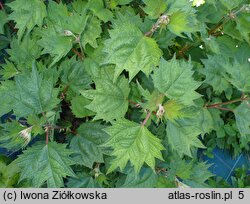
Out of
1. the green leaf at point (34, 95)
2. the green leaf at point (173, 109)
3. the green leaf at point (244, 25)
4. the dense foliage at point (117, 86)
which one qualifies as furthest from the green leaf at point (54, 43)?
the green leaf at point (244, 25)

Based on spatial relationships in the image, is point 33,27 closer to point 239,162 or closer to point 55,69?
point 55,69

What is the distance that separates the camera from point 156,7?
136cm

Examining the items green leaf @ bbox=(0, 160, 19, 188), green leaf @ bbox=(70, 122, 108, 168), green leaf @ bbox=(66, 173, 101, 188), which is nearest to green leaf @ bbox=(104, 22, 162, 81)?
green leaf @ bbox=(70, 122, 108, 168)

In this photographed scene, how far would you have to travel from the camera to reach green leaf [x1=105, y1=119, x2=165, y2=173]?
1315 millimetres

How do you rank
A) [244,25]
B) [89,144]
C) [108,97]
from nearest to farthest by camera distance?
[108,97]
[89,144]
[244,25]

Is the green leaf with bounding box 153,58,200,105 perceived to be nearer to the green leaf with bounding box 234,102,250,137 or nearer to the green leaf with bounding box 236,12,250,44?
the green leaf with bounding box 234,102,250,137

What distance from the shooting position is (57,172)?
4.75 feet

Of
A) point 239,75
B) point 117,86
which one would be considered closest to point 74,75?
point 117,86

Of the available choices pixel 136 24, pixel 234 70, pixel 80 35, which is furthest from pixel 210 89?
pixel 80 35

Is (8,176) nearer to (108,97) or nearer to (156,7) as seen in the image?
(108,97)

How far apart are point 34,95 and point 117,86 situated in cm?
33

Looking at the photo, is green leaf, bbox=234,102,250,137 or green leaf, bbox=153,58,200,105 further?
green leaf, bbox=234,102,250,137

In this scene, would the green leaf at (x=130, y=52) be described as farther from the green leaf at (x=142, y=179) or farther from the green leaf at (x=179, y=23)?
the green leaf at (x=142, y=179)

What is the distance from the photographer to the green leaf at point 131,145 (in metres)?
1.32
